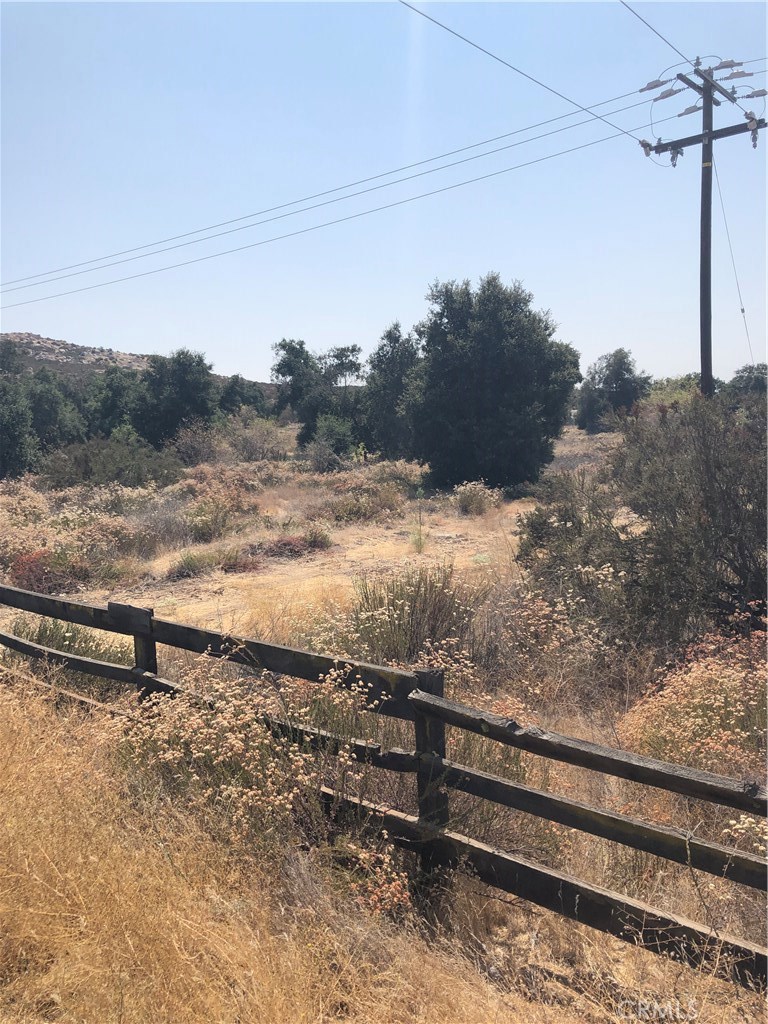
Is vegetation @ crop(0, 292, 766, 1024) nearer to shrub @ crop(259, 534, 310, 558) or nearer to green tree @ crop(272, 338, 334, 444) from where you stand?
shrub @ crop(259, 534, 310, 558)

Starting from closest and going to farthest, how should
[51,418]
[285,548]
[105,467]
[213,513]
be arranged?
[285,548], [213,513], [105,467], [51,418]

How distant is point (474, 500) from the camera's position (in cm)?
2083

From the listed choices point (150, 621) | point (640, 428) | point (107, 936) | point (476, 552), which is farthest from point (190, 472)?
point (107, 936)

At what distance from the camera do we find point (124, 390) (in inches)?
1564

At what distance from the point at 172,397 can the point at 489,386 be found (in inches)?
755

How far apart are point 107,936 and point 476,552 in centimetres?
1225

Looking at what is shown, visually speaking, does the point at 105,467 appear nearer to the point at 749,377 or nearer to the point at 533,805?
the point at 533,805

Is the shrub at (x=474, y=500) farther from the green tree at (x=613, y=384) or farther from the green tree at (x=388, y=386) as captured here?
the green tree at (x=613, y=384)

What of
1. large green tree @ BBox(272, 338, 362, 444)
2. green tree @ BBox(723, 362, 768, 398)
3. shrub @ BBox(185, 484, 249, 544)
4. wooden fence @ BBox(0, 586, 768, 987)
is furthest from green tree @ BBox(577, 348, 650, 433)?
wooden fence @ BBox(0, 586, 768, 987)

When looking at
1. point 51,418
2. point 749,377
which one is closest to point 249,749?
point 51,418

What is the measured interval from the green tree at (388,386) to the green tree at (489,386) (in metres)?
6.13

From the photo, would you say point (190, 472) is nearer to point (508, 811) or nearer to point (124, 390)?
point (124, 390)

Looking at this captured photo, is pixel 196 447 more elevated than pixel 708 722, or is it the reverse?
pixel 196 447

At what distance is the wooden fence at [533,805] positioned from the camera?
2748 mm
